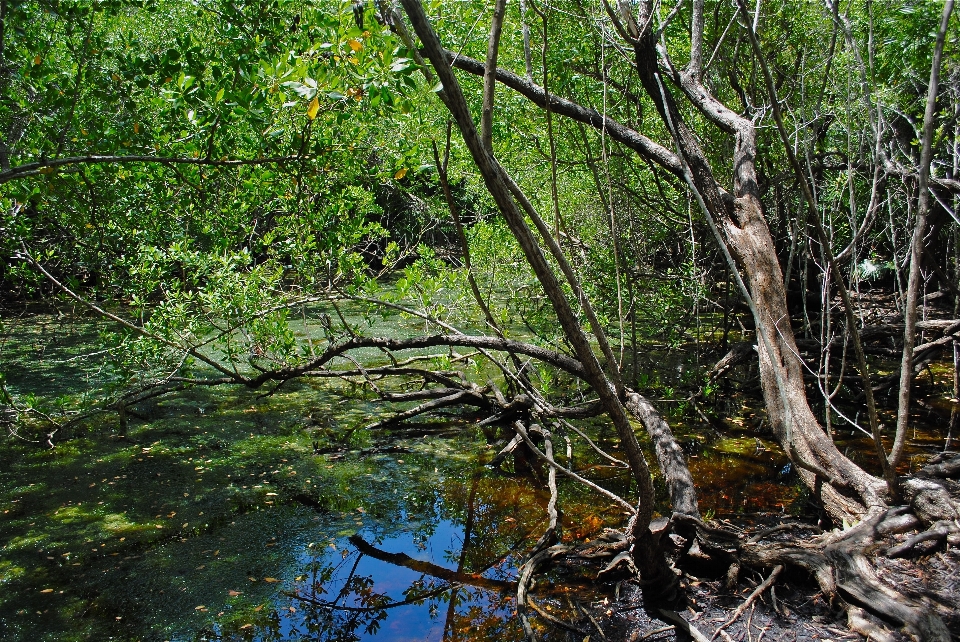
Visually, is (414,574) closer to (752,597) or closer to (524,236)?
(752,597)

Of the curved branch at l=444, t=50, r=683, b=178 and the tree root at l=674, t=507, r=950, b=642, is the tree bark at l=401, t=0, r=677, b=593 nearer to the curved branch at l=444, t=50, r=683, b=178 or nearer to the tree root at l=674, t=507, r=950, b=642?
the tree root at l=674, t=507, r=950, b=642

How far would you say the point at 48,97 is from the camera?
393 cm

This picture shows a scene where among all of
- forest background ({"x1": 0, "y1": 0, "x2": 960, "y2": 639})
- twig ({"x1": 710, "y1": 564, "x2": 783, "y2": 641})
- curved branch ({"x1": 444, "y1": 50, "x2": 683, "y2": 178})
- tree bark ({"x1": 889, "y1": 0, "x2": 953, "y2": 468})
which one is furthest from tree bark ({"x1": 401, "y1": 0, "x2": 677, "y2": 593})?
curved branch ({"x1": 444, "y1": 50, "x2": 683, "y2": 178})

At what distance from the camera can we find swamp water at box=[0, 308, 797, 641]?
12.6 ft

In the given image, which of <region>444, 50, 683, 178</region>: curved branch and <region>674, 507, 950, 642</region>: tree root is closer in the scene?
<region>674, 507, 950, 642</region>: tree root

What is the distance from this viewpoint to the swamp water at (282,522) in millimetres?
3830

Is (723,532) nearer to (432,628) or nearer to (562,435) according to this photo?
(432,628)

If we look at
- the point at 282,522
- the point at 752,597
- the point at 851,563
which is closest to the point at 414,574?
the point at 282,522

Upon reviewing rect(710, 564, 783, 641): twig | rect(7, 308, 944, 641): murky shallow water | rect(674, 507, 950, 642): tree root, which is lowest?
rect(7, 308, 944, 641): murky shallow water

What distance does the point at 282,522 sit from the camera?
16.2 feet

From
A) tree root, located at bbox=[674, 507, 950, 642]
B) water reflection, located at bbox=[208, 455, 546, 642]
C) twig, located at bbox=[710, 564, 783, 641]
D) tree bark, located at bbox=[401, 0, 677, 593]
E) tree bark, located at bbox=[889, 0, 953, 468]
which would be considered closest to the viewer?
tree bark, located at bbox=[401, 0, 677, 593]

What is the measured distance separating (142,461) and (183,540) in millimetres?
1722

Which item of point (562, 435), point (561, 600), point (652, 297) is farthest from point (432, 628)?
point (652, 297)

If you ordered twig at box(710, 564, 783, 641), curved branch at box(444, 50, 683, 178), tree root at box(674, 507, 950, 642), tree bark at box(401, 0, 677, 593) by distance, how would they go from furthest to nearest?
1. curved branch at box(444, 50, 683, 178)
2. twig at box(710, 564, 783, 641)
3. tree root at box(674, 507, 950, 642)
4. tree bark at box(401, 0, 677, 593)
